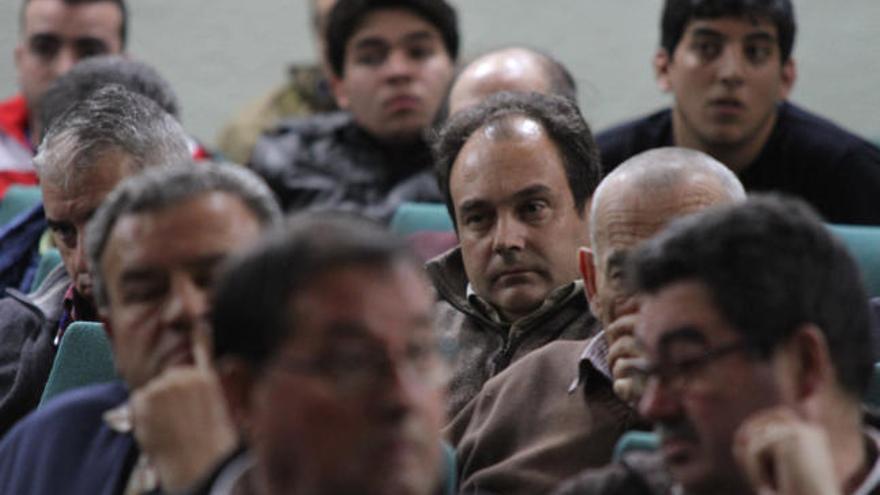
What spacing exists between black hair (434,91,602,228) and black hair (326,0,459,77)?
1.15 meters

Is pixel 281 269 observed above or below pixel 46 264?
above

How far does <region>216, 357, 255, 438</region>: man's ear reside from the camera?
137cm

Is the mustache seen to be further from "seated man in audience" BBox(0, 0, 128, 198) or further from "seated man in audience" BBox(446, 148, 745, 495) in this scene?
"seated man in audience" BBox(0, 0, 128, 198)

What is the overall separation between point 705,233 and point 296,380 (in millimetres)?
433

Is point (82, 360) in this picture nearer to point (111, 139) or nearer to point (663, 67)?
point (111, 139)

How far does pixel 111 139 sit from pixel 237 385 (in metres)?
1.11

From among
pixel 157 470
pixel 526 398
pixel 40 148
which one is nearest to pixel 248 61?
pixel 40 148

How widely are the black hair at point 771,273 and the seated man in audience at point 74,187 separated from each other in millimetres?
1071

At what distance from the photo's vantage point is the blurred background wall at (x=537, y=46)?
4602 mm

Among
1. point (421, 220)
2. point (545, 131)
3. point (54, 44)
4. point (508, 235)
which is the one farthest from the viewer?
point (54, 44)

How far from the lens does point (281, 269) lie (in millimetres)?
1333

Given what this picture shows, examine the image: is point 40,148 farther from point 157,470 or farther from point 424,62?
point 424,62

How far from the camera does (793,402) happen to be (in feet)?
4.86

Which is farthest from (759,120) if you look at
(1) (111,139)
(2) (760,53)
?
(1) (111,139)
